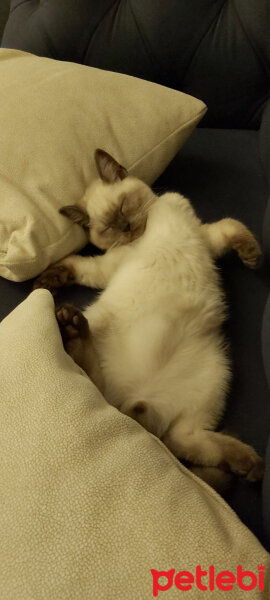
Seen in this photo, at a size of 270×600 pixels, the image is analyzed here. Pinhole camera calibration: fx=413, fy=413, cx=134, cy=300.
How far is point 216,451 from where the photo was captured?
0.84m

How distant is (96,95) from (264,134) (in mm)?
516

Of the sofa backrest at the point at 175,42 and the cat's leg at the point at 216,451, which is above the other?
the sofa backrest at the point at 175,42

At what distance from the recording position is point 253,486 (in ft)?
2.66

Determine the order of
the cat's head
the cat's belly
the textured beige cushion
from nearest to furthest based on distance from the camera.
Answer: the textured beige cushion → the cat's belly → the cat's head

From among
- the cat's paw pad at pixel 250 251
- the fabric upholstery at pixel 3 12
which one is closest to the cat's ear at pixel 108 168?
the cat's paw pad at pixel 250 251

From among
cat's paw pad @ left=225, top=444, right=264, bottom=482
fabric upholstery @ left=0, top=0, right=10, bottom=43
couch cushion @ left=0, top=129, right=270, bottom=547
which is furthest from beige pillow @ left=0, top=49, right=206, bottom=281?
fabric upholstery @ left=0, top=0, right=10, bottom=43

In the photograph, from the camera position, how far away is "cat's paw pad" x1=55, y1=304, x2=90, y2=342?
880mm

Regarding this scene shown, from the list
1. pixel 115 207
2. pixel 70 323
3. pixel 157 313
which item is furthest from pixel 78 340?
pixel 115 207

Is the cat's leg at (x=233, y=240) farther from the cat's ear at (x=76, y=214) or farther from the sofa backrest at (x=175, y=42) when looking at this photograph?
the sofa backrest at (x=175, y=42)

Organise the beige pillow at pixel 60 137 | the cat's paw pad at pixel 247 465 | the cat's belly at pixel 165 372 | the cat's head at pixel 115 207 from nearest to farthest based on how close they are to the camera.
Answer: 1. the cat's paw pad at pixel 247 465
2. the cat's belly at pixel 165 372
3. the beige pillow at pixel 60 137
4. the cat's head at pixel 115 207

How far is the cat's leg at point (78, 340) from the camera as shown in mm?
880

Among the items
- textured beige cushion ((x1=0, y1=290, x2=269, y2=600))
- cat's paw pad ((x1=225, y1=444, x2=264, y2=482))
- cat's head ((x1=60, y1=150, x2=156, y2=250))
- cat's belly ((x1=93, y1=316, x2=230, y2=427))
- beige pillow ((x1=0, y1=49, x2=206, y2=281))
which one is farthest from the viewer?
cat's head ((x1=60, y1=150, x2=156, y2=250))

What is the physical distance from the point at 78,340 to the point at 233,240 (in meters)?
0.48

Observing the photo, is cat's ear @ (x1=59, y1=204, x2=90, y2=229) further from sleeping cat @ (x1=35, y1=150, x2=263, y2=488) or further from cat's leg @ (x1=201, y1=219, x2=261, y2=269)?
cat's leg @ (x1=201, y1=219, x2=261, y2=269)
